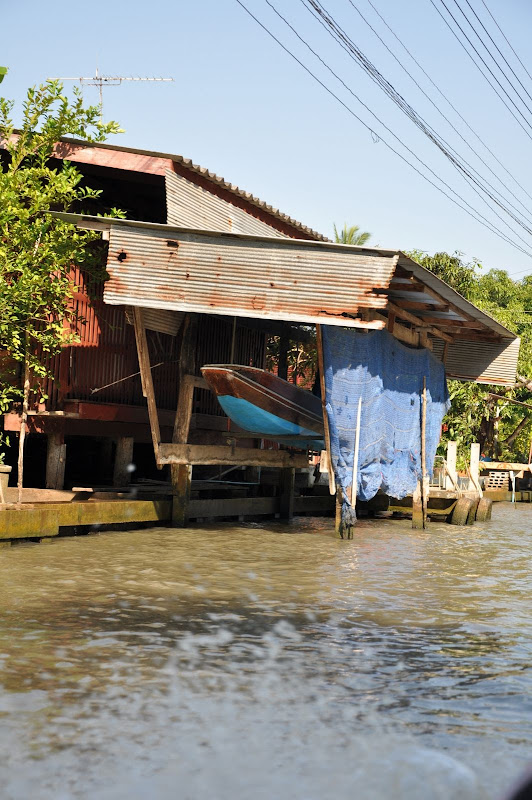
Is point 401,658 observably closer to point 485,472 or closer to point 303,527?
point 303,527

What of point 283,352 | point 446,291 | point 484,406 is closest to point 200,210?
point 283,352

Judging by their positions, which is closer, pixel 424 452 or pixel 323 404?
pixel 323 404

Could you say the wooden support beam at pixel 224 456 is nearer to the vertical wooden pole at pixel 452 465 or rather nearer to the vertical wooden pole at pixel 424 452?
the vertical wooden pole at pixel 424 452

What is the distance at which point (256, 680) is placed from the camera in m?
5.40

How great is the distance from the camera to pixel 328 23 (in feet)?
36.6

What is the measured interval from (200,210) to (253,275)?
2107 millimetres

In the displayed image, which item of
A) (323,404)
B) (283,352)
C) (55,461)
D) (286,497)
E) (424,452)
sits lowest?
(286,497)

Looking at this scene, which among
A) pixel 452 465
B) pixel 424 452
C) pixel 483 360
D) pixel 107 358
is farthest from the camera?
pixel 483 360

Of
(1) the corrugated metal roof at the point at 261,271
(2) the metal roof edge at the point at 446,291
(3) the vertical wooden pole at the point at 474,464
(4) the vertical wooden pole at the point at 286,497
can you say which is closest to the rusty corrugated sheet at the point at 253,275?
(1) the corrugated metal roof at the point at 261,271

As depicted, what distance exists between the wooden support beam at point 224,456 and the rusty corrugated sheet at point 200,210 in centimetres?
321

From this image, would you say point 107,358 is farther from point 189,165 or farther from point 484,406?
point 484,406

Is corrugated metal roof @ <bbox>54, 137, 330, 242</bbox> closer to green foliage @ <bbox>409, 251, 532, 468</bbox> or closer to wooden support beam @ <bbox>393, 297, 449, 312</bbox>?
wooden support beam @ <bbox>393, 297, 449, 312</bbox>

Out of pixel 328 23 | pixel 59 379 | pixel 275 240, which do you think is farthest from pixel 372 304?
pixel 59 379

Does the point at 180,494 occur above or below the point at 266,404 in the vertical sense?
below
